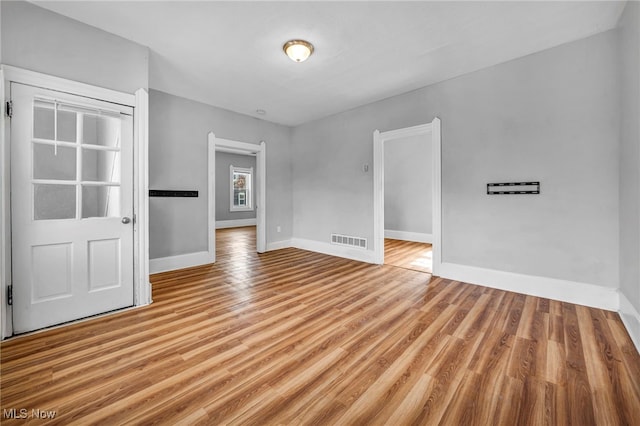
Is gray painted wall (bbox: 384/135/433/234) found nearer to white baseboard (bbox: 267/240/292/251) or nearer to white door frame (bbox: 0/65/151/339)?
white baseboard (bbox: 267/240/292/251)

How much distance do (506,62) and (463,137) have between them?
950 millimetres

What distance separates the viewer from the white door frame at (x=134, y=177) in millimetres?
2139

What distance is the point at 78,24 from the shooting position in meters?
2.49

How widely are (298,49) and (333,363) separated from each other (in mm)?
2989

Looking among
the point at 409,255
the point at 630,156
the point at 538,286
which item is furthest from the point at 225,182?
the point at 630,156

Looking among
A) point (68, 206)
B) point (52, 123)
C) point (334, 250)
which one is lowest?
point (334, 250)

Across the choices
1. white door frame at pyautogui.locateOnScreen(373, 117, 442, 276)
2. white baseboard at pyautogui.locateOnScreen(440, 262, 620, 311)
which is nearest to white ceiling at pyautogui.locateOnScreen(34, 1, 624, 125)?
white door frame at pyautogui.locateOnScreen(373, 117, 442, 276)

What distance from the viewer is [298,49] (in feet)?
9.39

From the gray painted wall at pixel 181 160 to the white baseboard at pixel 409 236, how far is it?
4469mm

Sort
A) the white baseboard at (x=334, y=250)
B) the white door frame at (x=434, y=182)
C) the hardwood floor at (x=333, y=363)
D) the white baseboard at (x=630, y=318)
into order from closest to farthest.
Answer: the hardwood floor at (x=333, y=363) → the white baseboard at (x=630, y=318) → the white door frame at (x=434, y=182) → the white baseboard at (x=334, y=250)

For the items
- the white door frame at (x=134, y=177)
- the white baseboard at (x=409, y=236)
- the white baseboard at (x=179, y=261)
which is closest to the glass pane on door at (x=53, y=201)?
the white door frame at (x=134, y=177)

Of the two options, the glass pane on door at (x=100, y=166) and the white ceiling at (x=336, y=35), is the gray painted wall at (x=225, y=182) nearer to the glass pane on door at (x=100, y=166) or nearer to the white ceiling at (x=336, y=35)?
the white ceiling at (x=336, y=35)

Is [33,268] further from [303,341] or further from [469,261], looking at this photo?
[469,261]

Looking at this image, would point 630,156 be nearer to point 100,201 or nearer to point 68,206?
point 100,201
